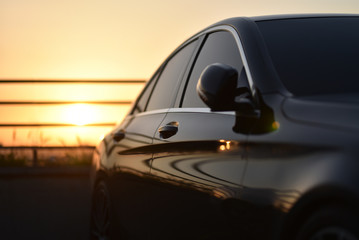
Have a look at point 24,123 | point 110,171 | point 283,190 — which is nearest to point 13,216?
point 110,171

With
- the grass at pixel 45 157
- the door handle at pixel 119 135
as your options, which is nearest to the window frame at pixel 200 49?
the door handle at pixel 119 135

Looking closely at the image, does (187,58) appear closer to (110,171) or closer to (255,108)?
(110,171)

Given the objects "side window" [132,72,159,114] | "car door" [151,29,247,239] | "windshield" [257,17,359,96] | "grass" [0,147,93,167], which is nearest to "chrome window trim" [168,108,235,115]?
"car door" [151,29,247,239]

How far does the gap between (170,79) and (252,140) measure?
6.42 ft

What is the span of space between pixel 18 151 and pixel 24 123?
111cm

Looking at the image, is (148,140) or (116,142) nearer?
(148,140)

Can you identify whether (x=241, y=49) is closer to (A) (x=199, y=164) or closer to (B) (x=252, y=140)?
(A) (x=199, y=164)

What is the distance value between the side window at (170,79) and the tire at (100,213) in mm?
793

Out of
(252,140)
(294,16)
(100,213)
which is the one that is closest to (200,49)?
(294,16)

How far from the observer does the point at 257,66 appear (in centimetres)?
324

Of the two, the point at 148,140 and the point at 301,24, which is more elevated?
the point at 301,24

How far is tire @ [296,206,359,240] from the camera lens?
217 centimetres

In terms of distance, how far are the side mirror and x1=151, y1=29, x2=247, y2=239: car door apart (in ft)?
0.21

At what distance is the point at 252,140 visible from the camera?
2.83 m
